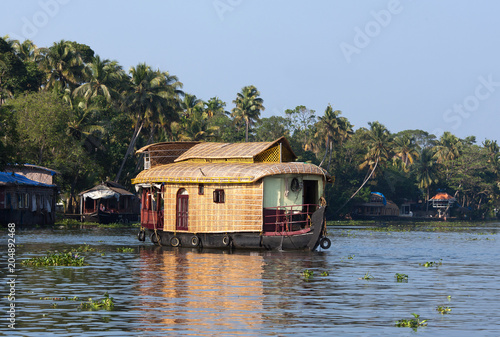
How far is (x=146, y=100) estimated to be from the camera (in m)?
79.4

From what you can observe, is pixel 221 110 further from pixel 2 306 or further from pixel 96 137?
pixel 2 306

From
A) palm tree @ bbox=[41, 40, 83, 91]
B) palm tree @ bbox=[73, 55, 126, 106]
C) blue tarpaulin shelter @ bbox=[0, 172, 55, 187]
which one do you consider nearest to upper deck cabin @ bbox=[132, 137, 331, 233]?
blue tarpaulin shelter @ bbox=[0, 172, 55, 187]

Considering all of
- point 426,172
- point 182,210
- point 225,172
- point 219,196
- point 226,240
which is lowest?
point 226,240

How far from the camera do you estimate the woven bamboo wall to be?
32.4 metres

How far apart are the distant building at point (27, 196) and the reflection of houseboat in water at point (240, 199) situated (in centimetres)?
1842

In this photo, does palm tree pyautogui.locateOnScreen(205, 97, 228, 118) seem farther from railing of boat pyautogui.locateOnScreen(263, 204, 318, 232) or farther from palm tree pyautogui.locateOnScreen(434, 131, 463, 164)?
railing of boat pyautogui.locateOnScreen(263, 204, 318, 232)

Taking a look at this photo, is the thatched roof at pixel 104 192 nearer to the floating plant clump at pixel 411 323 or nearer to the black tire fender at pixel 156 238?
the black tire fender at pixel 156 238

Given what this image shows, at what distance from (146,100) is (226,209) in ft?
159

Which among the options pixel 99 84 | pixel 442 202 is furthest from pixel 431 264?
pixel 442 202

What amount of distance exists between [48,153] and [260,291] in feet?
179

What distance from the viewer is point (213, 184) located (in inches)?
1318

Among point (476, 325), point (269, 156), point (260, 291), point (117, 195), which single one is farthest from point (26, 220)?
point (476, 325)

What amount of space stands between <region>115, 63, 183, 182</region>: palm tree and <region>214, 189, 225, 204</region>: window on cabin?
46.0 metres

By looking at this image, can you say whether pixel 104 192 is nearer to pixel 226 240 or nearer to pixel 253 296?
pixel 226 240
